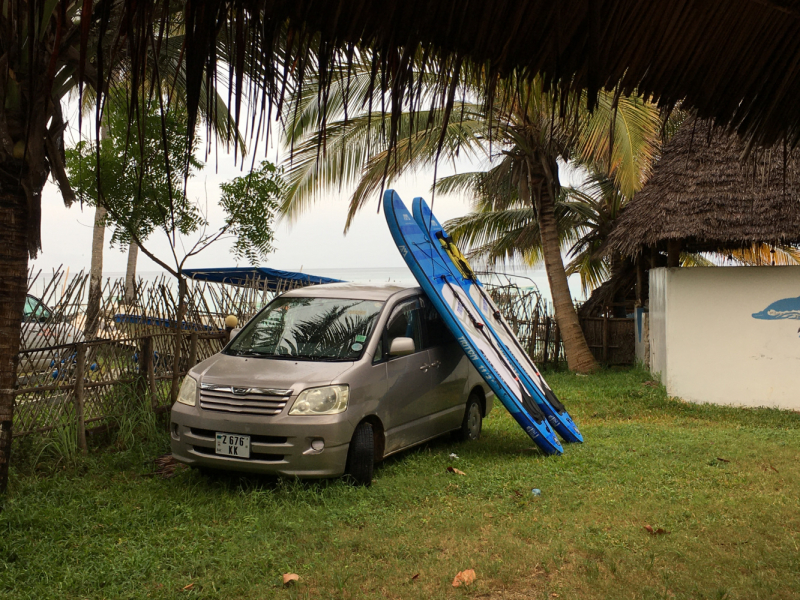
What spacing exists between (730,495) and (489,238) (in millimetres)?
13761

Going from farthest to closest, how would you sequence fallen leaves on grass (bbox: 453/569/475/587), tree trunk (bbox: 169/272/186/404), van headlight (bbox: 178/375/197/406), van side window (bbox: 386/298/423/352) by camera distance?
tree trunk (bbox: 169/272/186/404), van side window (bbox: 386/298/423/352), van headlight (bbox: 178/375/197/406), fallen leaves on grass (bbox: 453/569/475/587)

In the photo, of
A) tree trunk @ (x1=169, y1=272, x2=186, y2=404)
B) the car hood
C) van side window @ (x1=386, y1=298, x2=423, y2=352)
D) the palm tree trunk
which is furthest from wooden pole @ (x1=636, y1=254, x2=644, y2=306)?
the car hood

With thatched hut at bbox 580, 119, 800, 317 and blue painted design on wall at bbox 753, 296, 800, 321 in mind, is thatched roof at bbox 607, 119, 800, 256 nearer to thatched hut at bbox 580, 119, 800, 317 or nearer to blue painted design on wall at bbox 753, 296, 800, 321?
thatched hut at bbox 580, 119, 800, 317

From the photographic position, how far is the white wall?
10.5 m

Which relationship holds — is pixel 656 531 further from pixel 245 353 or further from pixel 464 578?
pixel 245 353

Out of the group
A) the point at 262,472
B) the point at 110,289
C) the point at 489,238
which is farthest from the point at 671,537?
the point at 489,238

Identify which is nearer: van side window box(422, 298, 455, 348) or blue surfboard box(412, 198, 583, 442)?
van side window box(422, 298, 455, 348)

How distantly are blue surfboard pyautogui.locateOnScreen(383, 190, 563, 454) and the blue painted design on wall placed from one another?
16.2 feet

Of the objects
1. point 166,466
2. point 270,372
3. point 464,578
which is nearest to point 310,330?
point 270,372

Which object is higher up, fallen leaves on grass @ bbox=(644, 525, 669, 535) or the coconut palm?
the coconut palm

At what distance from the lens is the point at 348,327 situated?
262 inches

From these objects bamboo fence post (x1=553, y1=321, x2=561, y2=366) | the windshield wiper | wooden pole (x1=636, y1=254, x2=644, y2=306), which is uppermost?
wooden pole (x1=636, y1=254, x2=644, y2=306)

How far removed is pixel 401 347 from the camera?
636 cm

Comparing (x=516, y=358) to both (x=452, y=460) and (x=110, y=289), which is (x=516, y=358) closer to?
(x=452, y=460)
